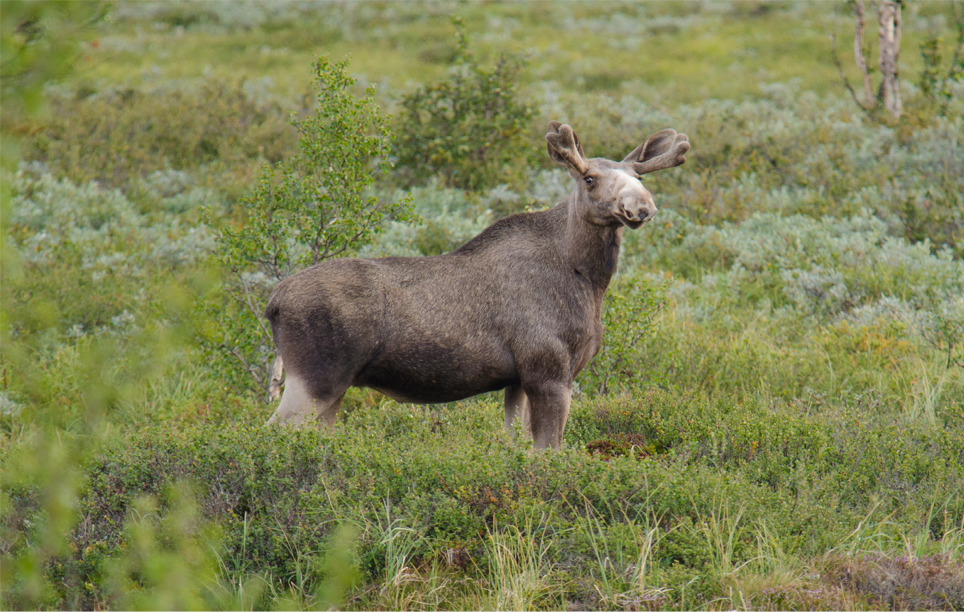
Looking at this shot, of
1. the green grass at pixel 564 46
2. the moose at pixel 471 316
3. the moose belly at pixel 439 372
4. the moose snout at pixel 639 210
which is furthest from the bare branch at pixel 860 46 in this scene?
the moose belly at pixel 439 372

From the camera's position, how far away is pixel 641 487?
4.81m

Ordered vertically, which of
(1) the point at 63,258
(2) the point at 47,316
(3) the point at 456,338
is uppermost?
(2) the point at 47,316

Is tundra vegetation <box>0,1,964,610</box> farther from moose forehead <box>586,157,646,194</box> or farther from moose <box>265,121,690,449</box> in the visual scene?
moose forehead <box>586,157,646,194</box>

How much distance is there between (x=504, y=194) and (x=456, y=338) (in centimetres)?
724

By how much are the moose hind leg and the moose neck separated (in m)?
1.68

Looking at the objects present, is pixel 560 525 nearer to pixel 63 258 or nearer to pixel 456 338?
pixel 456 338

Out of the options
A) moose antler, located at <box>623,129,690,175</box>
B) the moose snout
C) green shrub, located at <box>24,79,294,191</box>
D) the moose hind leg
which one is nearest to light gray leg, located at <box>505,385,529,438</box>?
the moose hind leg

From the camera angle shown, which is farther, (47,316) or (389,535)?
(389,535)

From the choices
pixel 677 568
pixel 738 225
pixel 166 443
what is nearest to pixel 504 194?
pixel 738 225

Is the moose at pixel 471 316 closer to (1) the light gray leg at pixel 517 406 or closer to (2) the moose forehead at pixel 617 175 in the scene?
(2) the moose forehead at pixel 617 175

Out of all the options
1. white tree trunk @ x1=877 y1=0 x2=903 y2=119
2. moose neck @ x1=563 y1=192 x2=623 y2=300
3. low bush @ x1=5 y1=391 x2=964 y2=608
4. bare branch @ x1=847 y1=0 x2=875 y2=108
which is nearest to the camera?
low bush @ x1=5 y1=391 x2=964 y2=608

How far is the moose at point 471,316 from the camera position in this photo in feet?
16.5

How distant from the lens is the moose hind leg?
199 inches

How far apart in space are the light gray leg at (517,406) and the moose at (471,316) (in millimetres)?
160
